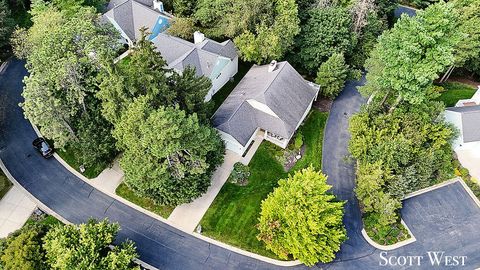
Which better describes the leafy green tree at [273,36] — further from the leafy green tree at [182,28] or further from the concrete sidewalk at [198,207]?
the concrete sidewalk at [198,207]

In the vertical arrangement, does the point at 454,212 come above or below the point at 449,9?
below

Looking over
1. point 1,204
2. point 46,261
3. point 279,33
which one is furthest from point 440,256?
point 1,204

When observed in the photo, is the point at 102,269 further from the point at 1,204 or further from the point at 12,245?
the point at 1,204

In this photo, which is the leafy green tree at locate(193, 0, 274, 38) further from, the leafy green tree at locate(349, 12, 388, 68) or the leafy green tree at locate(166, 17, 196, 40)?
the leafy green tree at locate(349, 12, 388, 68)

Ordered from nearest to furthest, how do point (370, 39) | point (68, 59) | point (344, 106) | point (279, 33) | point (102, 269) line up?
point (102, 269) < point (68, 59) < point (279, 33) < point (344, 106) < point (370, 39)

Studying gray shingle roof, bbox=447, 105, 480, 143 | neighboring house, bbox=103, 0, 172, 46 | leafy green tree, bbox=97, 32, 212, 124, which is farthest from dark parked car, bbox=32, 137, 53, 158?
gray shingle roof, bbox=447, 105, 480, 143
